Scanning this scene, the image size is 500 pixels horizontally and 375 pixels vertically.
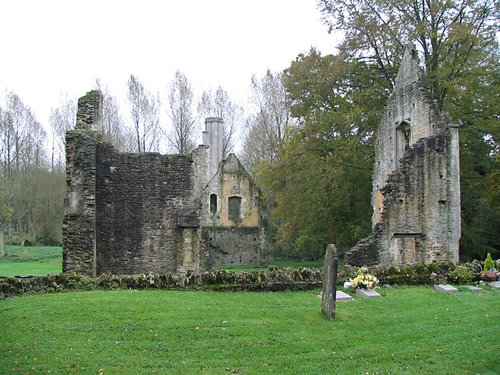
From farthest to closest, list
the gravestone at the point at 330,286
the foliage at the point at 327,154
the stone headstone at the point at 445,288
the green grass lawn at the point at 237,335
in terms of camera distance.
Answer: the foliage at the point at 327,154 → the stone headstone at the point at 445,288 → the gravestone at the point at 330,286 → the green grass lawn at the point at 237,335

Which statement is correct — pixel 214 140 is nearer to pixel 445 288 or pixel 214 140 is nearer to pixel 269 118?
pixel 269 118

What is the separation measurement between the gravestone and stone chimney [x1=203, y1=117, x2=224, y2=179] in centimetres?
2999

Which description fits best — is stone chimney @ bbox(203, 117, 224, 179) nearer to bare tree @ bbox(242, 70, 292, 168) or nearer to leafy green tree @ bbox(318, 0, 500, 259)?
bare tree @ bbox(242, 70, 292, 168)

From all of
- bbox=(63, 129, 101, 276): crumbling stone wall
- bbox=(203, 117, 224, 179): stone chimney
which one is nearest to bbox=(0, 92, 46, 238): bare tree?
bbox=(203, 117, 224, 179): stone chimney

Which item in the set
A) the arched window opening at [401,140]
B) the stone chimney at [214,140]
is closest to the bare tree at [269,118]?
the stone chimney at [214,140]

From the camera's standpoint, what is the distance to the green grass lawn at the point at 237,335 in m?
6.90

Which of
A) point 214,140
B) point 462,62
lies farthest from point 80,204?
point 214,140

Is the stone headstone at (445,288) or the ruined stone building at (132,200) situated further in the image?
the ruined stone building at (132,200)

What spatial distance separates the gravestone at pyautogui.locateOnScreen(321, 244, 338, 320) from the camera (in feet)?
30.8

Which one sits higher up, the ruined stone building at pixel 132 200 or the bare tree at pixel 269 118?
the bare tree at pixel 269 118

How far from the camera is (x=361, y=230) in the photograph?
23.6m

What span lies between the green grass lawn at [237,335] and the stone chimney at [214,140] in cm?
2875

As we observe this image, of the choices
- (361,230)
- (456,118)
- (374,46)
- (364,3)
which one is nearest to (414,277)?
(361,230)

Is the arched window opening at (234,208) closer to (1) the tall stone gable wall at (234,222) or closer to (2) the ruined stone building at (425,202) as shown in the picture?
(1) the tall stone gable wall at (234,222)
